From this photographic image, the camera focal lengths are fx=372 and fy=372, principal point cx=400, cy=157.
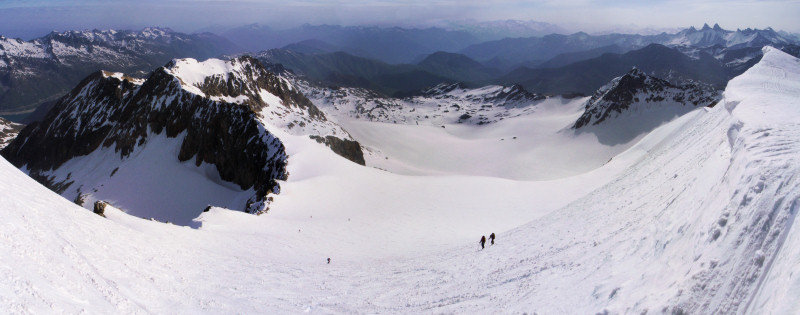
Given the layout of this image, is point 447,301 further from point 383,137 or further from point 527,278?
point 383,137

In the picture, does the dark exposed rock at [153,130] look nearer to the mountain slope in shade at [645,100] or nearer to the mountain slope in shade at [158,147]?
the mountain slope in shade at [158,147]

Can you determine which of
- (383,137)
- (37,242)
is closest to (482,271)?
(37,242)

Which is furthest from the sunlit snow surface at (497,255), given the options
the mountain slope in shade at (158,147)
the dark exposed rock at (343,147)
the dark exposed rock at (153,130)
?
the dark exposed rock at (343,147)

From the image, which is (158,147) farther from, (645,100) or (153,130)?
(645,100)

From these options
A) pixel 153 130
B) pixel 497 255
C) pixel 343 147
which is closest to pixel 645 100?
pixel 343 147

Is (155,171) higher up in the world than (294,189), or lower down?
lower down

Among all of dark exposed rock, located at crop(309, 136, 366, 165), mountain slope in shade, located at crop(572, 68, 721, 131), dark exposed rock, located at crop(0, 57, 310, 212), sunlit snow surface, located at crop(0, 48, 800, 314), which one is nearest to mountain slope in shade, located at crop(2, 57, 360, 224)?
dark exposed rock, located at crop(0, 57, 310, 212)
